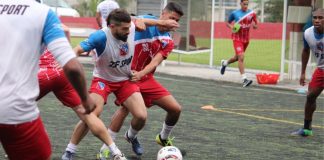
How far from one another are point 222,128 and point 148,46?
3.10m

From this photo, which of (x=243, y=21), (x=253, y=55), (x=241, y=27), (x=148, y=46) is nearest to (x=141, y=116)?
(x=148, y=46)

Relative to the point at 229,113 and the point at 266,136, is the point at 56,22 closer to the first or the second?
the point at 266,136

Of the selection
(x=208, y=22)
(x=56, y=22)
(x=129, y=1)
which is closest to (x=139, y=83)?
(x=56, y=22)

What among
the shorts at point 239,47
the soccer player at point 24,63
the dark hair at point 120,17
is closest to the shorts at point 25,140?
the soccer player at point 24,63

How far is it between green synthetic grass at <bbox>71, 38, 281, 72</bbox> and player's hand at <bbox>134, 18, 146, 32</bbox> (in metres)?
16.3

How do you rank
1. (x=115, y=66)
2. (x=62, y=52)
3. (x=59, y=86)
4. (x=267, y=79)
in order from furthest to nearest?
(x=267, y=79)
(x=115, y=66)
(x=59, y=86)
(x=62, y=52)

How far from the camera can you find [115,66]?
8469 mm

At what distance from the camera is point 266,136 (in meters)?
11.1

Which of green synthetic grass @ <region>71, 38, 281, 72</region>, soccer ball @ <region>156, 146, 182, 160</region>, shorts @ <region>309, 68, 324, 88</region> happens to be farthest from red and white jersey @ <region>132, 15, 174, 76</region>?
green synthetic grass @ <region>71, 38, 281, 72</region>

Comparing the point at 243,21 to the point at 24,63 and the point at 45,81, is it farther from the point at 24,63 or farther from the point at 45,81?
the point at 24,63

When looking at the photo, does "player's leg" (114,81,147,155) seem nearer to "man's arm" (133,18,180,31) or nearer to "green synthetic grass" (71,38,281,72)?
"man's arm" (133,18,180,31)

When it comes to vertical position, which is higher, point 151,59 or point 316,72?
point 151,59

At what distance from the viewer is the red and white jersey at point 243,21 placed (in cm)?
1984

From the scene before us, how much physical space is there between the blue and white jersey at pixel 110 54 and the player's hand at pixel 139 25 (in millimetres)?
47
